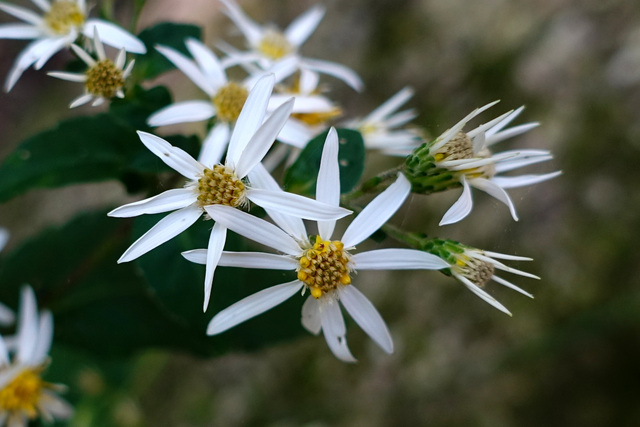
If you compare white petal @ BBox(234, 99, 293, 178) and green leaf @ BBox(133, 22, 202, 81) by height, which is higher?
green leaf @ BBox(133, 22, 202, 81)

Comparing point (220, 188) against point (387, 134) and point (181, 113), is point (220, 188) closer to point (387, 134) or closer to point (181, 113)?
point (181, 113)

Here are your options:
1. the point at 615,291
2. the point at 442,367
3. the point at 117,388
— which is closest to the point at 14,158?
the point at 117,388

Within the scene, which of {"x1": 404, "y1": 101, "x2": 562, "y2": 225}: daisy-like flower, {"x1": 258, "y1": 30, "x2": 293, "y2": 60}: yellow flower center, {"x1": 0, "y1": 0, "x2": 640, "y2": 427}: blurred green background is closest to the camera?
{"x1": 404, "y1": 101, "x2": 562, "y2": 225}: daisy-like flower

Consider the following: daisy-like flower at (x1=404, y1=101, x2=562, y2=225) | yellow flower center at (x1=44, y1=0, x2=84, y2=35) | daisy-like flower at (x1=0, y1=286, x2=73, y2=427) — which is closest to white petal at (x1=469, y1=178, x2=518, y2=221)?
daisy-like flower at (x1=404, y1=101, x2=562, y2=225)

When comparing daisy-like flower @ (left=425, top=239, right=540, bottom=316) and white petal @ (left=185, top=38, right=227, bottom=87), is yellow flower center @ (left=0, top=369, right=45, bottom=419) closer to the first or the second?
white petal @ (left=185, top=38, right=227, bottom=87)

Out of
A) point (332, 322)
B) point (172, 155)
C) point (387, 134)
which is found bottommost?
point (332, 322)

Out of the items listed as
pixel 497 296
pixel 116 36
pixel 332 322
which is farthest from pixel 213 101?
pixel 497 296

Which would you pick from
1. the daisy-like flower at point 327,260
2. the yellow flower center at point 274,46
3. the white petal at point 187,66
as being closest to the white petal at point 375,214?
the daisy-like flower at point 327,260
